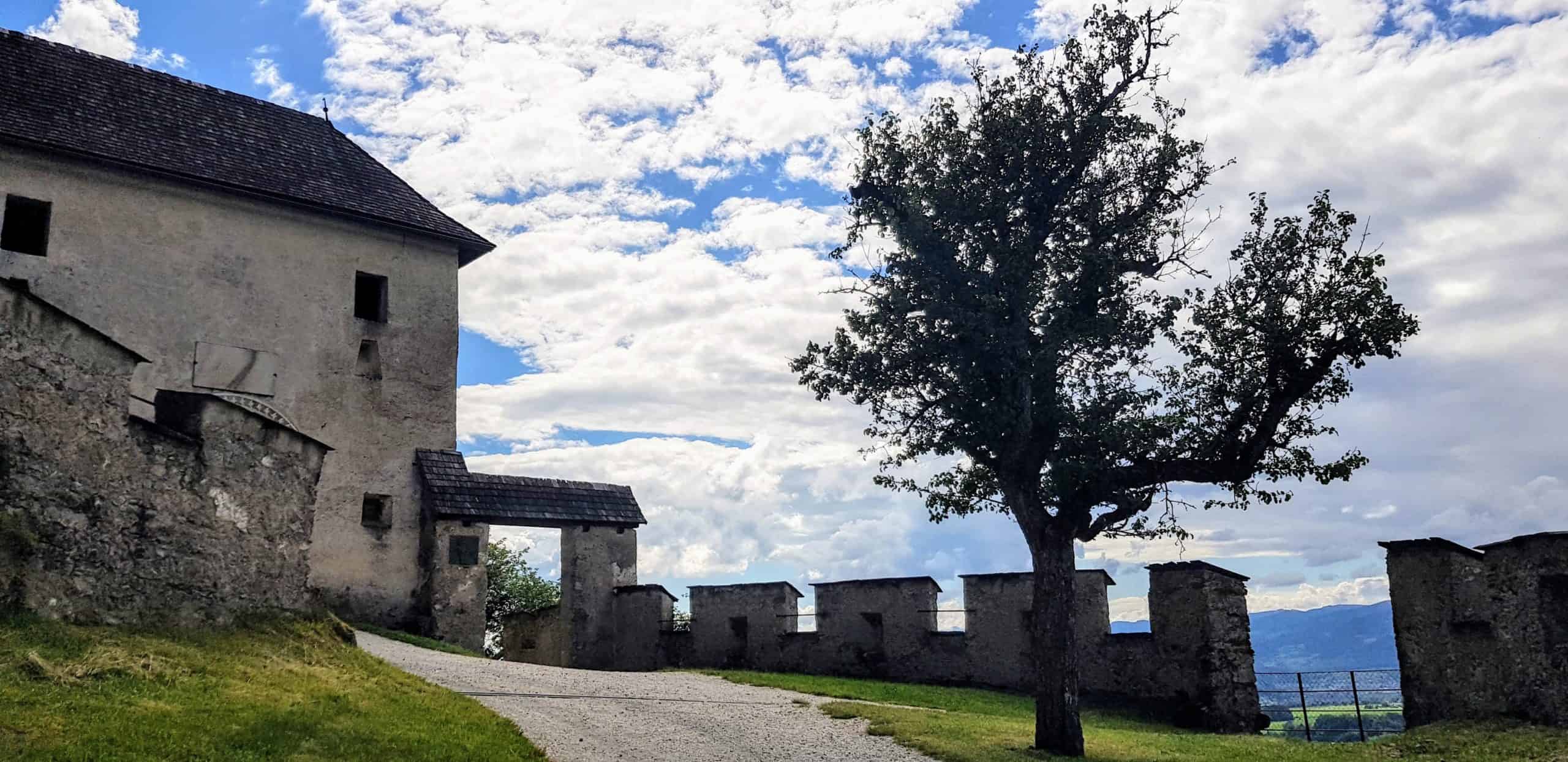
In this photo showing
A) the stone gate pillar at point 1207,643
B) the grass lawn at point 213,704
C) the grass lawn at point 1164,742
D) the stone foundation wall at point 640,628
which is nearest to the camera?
the grass lawn at point 213,704

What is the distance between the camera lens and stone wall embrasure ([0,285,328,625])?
39.9 ft

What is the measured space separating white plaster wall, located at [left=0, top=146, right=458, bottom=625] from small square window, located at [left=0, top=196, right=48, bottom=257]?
8.5 inches

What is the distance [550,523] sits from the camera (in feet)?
80.7

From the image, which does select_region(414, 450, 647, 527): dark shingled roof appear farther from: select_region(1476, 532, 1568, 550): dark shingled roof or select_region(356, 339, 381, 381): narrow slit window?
select_region(1476, 532, 1568, 550): dark shingled roof

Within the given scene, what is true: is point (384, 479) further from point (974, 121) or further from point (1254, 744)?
point (1254, 744)

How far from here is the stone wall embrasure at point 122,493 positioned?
12.2 m

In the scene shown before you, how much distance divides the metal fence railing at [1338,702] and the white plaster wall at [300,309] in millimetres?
16678

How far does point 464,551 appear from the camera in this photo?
23188 mm

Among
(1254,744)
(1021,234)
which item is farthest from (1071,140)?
(1254,744)

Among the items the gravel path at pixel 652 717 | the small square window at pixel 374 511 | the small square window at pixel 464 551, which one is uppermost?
the small square window at pixel 374 511

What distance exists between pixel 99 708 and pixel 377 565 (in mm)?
13198

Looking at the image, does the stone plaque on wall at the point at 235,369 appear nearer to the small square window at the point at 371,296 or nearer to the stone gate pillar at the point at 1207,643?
the small square window at the point at 371,296

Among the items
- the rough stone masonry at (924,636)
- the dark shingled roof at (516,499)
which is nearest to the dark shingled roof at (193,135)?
the dark shingled roof at (516,499)

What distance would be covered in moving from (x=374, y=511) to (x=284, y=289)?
506cm
